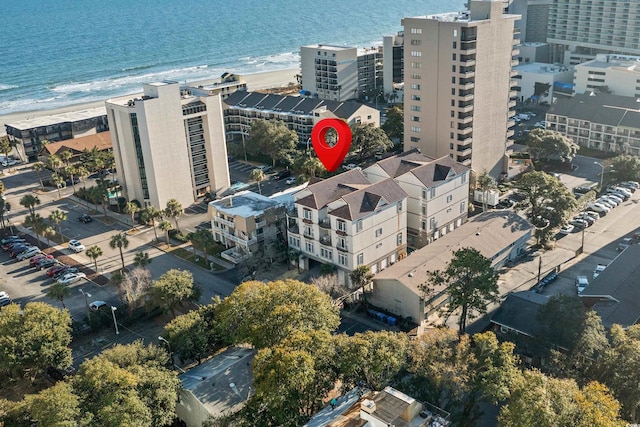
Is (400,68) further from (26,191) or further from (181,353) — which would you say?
(181,353)

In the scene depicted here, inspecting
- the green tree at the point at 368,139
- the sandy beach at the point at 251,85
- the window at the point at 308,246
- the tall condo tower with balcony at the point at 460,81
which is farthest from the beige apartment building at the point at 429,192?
the sandy beach at the point at 251,85

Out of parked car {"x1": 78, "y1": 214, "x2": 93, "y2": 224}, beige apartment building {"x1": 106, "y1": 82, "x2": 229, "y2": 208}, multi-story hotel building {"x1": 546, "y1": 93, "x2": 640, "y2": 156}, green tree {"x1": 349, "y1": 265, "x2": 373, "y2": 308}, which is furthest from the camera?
multi-story hotel building {"x1": 546, "y1": 93, "x2": 640, "y2": 156}

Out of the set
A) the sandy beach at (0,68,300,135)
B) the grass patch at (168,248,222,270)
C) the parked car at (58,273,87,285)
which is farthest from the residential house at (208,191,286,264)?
the sandy beach at (0,68,300,135)

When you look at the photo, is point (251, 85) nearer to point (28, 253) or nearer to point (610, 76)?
point (610, 76)

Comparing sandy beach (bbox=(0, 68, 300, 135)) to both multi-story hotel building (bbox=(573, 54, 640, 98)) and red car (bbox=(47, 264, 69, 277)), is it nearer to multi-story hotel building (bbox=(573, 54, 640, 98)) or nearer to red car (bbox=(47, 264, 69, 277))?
red car (bbox=(47, 264, 69, 277))

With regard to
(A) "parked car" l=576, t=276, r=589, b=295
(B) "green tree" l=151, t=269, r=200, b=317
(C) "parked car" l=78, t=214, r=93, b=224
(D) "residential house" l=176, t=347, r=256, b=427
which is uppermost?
(B) "green tree" l=151, t=269, r=200, b=317

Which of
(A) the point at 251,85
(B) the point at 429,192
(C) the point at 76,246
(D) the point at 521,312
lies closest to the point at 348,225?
(B) the point at 429,192

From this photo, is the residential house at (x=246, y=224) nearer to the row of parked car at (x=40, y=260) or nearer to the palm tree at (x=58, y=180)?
the row of parked car at (x=40, y=260)

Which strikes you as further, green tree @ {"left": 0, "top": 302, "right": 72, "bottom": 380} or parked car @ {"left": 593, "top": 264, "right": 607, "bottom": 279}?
parked car @ {"left": 593, "top": 264, "right": 607, "bottom": 279}
